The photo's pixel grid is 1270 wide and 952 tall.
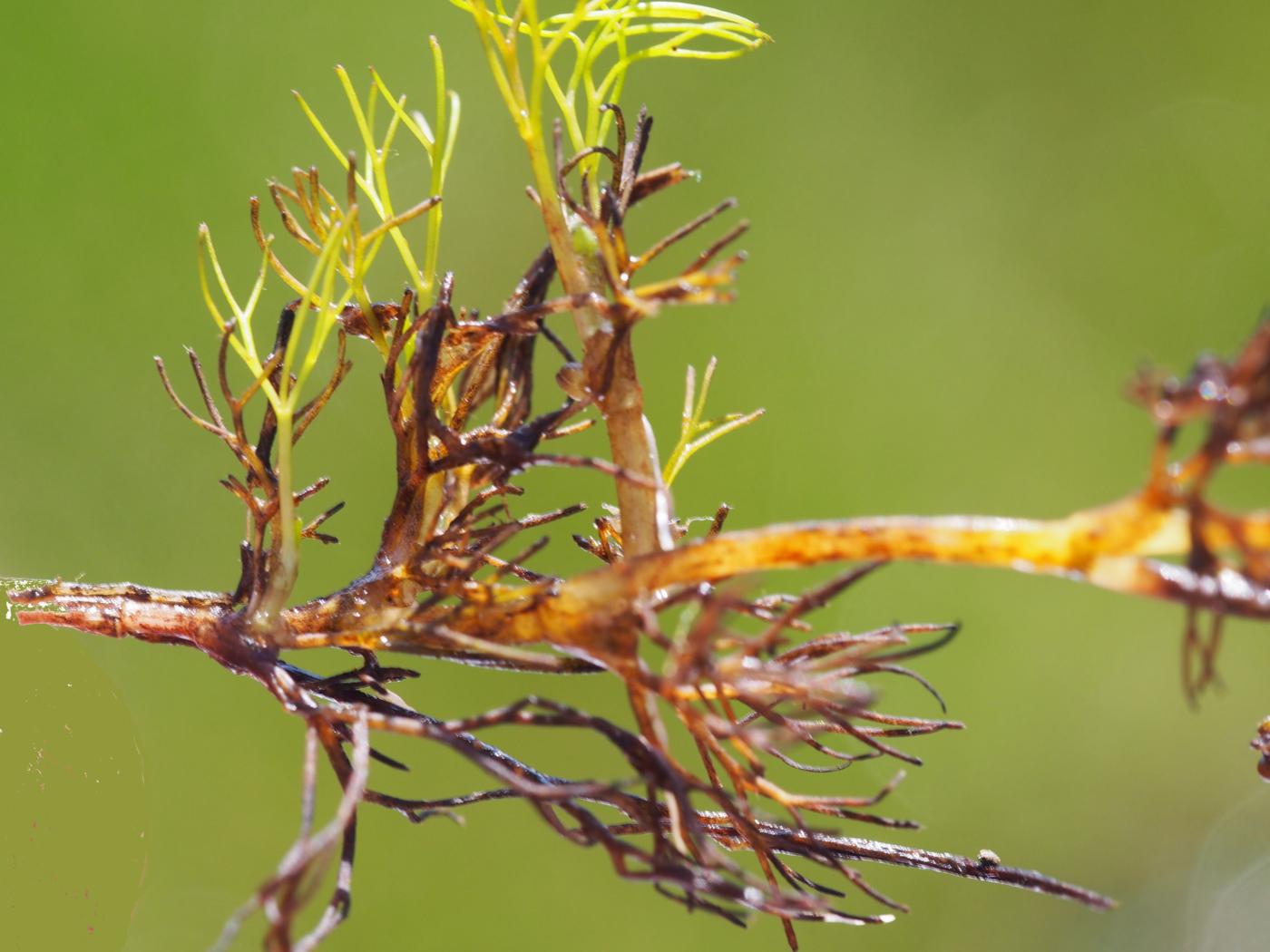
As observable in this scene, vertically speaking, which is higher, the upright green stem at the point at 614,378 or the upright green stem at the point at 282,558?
the upright green stem at the point at 614,378

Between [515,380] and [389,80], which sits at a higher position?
[389,80]

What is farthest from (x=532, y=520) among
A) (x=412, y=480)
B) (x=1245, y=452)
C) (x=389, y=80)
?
(x=389, y=80)

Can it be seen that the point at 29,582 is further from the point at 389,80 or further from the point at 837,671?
the point at 389,80

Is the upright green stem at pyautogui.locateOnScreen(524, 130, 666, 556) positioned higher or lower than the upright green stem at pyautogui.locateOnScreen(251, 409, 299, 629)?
higher

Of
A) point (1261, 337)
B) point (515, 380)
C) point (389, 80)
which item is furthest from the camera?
point (389, 80)

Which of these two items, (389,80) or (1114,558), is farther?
(389,80)

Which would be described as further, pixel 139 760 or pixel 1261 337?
pixel 139 760

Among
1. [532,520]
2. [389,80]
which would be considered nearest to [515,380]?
[532,520]

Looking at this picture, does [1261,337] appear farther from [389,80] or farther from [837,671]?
[389,80]

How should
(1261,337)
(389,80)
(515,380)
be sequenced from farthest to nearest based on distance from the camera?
(389,80), (515,380), (1261,337)
